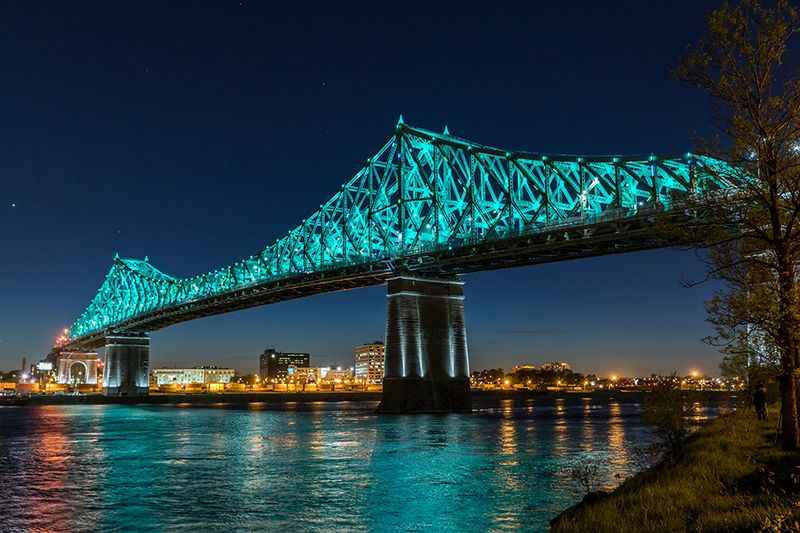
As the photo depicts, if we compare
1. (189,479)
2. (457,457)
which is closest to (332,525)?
(189,479)

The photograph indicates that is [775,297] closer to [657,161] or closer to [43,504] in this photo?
[43,504]

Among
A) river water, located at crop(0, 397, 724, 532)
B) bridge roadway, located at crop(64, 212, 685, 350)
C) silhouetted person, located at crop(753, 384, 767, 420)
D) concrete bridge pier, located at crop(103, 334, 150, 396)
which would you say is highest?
bridge roadway, located at crop(64, 212, 685, 350)

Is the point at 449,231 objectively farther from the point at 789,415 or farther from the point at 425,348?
the point at 789,415

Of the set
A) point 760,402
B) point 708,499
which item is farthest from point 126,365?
point 708,499

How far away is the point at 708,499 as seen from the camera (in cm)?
1065

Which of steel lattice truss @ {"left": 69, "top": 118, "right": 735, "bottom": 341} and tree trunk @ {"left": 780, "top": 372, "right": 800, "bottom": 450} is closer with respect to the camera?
tree trunk @ {"left": 780, "top": 372, "right": 800, "bottom": 450}

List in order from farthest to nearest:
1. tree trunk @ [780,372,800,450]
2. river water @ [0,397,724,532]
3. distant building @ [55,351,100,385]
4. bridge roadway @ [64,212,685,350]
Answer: distant building @ [55,351,100,385]
bridge roadway @ [64,212,685,350]
river water @ [0,397,724,532]
tree trunk @ [780,372,800,450]

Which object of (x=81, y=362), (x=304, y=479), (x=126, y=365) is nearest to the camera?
(x=304, y=479)

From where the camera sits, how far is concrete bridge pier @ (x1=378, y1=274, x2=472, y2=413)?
58844mm

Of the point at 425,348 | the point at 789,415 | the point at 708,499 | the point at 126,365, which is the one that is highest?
the point at 126,365

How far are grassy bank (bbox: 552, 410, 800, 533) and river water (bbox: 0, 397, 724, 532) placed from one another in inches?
139

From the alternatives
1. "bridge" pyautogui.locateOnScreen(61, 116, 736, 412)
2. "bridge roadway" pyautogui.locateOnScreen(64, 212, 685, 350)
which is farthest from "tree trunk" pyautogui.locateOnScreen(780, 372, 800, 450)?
"bridge" pyautogui.locateOnScreen(61, 116, 736, 412)

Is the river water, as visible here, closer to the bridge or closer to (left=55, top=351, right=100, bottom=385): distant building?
the bridge

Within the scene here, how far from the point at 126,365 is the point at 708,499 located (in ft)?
385
